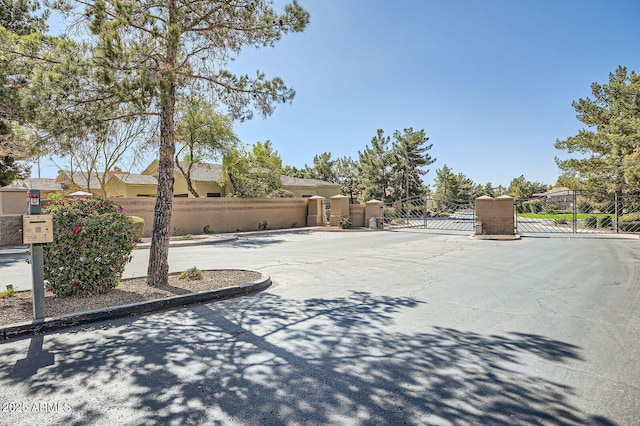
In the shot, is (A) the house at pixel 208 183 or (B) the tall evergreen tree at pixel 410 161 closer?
(A) the house at pixel 208 183

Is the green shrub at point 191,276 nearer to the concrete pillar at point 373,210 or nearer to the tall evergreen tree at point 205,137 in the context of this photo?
the tall evergreen tree at point 205,137

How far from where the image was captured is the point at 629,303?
19.3 ft

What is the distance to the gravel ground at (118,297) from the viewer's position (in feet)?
17.5

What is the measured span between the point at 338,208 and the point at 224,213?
24.3 feet

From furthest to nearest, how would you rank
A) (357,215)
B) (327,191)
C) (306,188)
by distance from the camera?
(327,191) → (306,188) → (357,215)

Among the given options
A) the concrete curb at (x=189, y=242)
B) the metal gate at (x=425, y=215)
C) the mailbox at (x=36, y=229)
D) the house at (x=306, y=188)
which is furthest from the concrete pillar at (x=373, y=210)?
the mailbox at (x=36, y=229)

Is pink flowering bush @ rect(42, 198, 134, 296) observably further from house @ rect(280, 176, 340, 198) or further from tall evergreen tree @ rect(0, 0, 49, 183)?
house @ rect(280, 176, 340, 198)

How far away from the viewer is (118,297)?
6.11m

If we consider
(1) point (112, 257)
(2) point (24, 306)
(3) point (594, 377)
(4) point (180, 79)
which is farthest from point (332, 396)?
(4) point (180, 79)

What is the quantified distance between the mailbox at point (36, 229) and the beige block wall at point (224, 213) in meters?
13.7

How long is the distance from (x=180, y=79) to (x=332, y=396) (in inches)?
265

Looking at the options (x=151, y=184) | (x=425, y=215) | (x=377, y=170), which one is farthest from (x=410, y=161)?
(x=151, y=184)

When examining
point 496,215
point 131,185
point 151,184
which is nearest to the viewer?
point 496,215

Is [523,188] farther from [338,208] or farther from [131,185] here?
[131,185]
